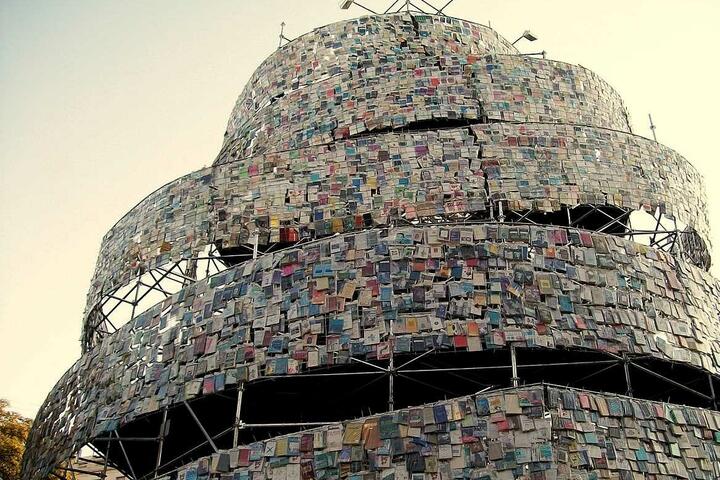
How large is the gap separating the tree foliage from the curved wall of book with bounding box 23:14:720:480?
12.8 feet

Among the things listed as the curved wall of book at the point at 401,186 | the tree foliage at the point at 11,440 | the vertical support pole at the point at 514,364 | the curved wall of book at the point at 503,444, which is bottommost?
the curved wall of book at the point at 503,444

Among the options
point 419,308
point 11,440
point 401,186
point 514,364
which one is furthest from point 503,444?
point 11,440

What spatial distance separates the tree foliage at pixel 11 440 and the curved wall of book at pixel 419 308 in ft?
12.8

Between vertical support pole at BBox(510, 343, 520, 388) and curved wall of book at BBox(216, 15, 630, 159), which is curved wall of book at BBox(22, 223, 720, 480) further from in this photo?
curved wall of book at BBox(216, 15, 630, 159)

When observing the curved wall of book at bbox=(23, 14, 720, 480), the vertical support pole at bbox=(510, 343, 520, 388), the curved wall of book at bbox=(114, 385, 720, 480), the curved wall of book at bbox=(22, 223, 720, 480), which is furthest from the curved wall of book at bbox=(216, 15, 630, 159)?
the curved wall of book at bbox=(114, 385, 720, 480)

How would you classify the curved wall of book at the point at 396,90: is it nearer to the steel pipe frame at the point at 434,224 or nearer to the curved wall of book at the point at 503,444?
the steel pipe frame at the point at 434,224

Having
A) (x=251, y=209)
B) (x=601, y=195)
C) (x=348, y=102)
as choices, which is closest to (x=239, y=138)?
(x=348, y=102)

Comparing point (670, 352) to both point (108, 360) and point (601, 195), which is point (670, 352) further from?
point (108, 360)

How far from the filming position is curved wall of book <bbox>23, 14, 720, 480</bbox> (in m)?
13.7

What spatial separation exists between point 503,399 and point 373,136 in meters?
7.68

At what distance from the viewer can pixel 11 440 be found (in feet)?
73.6

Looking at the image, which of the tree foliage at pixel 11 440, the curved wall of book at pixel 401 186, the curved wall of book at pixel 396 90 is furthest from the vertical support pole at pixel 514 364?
the tree foliage at pixel 11 440

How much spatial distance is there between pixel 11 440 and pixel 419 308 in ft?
41.8

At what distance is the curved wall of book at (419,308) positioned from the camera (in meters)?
13.7
